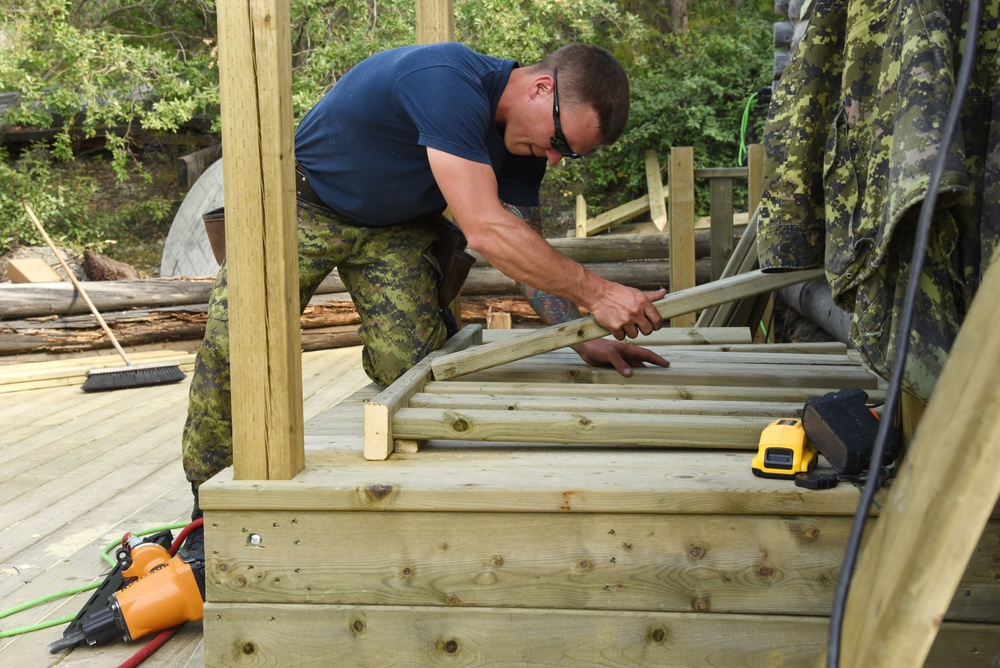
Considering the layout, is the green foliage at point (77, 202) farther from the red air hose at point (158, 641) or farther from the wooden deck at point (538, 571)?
the wooden deck at point (538, 571)

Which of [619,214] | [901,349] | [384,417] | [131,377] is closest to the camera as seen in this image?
[901,349]

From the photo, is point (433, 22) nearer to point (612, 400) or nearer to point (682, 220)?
point (612, 400)

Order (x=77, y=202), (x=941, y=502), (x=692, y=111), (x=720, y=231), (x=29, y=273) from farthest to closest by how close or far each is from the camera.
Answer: (x=692, y=111)
(x=77, y=202)
(x=29, y=273)
(x=720, y=231)
(x=941, y=502)

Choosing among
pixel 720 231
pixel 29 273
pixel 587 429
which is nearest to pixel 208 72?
pixel 29 273

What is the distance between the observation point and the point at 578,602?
1.76 metres

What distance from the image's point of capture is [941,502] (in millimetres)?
885

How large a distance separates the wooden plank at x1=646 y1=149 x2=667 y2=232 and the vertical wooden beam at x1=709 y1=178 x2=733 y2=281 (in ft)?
13.5

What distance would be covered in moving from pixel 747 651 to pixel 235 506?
1.02m

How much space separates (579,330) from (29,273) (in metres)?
5.67

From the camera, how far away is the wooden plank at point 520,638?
5.59 ft

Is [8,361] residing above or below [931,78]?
below

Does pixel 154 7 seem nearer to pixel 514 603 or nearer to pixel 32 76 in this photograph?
pixel 32 76

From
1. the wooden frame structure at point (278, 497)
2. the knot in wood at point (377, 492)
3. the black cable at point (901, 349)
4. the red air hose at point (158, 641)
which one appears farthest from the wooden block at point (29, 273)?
the black cable at point (901, 349)

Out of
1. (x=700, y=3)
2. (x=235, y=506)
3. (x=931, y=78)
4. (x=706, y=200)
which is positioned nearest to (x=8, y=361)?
(x=235, y=506)
